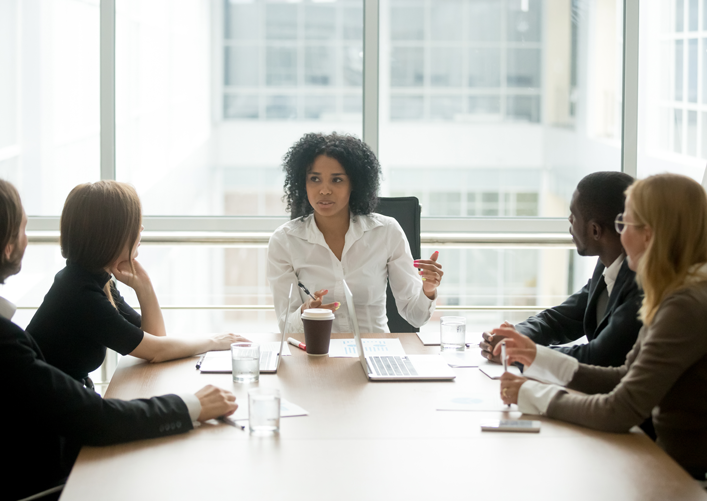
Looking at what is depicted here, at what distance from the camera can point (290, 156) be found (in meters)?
2.87

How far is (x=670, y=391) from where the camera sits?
1547 millimetres

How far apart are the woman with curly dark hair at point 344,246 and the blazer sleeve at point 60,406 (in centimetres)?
119

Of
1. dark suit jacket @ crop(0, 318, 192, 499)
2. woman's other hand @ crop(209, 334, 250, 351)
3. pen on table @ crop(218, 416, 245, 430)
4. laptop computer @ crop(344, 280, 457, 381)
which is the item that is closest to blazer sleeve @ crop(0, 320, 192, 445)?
dark suit jacket @ crop(0, 318, 192, 499)

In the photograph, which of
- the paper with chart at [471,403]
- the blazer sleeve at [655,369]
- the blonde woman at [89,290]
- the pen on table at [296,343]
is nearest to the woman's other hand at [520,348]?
the paper with chart at [471,403]

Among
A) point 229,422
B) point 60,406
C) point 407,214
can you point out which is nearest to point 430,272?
point 407,214

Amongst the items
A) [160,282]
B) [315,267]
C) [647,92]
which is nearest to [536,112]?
[647,92]

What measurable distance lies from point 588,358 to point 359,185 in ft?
3.91

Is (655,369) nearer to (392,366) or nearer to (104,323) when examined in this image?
(392,366)

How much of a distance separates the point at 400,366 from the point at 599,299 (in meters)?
0.68

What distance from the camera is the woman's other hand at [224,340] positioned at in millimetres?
2109

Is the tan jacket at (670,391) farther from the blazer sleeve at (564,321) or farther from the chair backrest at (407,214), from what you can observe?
the chair backrest at (407,214)

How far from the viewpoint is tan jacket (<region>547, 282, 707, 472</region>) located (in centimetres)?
143

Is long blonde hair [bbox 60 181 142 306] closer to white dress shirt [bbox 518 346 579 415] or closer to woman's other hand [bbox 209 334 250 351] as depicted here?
woman's other hand [bbox 209 334 250 351]

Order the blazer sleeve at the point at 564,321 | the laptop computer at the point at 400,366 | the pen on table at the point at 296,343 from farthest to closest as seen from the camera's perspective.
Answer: the blazer sleeve at the point at 564,321 → the pen on table at the point at 296,343 → the laptop computer at the point at 400,366
